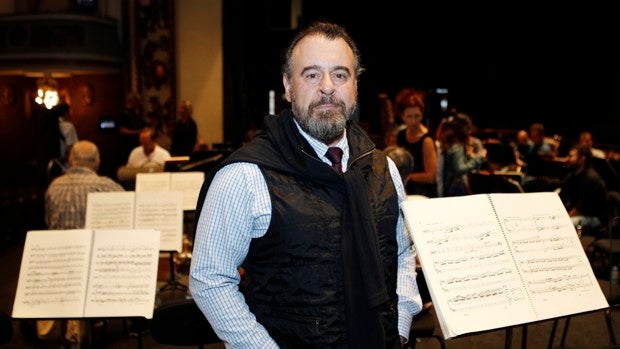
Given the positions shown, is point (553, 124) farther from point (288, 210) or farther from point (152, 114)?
point (288, 210)

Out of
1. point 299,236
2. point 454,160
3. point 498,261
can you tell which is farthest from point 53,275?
point 454,160

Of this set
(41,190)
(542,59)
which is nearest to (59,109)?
(41,190)

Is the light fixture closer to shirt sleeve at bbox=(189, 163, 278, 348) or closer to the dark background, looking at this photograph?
shirt sleeve at bbox=(189, 163, 278, 348)

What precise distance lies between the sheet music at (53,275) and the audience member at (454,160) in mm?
3698

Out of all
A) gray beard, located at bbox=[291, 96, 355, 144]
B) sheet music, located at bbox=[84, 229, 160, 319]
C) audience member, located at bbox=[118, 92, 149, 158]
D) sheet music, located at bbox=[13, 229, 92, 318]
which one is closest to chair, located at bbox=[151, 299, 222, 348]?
sheet music, located at bbox=[84, 229, 160, 319]

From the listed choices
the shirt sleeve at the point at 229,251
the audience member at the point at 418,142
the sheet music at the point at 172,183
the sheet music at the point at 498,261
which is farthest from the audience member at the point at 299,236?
the sheet music at the point at 172,183

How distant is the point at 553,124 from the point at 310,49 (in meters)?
18.4

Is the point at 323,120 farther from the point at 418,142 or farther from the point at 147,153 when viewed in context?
the point at 147,153

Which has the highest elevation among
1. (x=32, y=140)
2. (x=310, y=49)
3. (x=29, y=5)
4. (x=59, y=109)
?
(x=29, y=5)

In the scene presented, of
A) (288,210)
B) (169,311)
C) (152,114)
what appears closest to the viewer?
(288,210)

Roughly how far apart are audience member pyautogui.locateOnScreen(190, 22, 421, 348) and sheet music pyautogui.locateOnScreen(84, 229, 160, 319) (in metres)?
1.46

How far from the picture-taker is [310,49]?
2.09m

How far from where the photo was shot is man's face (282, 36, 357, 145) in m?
2.09

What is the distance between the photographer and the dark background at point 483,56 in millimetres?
16266
